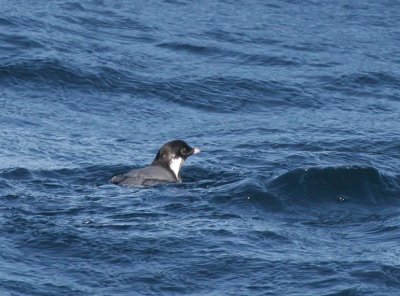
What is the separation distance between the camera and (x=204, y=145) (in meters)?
18.6

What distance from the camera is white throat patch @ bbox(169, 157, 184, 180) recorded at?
1664 cm

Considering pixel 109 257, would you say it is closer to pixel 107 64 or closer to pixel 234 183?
pixel 234 183

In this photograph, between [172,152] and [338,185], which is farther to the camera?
[172,152]

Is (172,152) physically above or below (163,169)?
above

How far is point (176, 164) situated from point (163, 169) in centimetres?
38

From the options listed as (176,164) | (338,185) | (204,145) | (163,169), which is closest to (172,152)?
(176,164)

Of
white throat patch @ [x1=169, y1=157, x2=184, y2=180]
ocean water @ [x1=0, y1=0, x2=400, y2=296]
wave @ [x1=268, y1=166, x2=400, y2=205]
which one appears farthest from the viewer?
white throat patch @ [x1=169, y1=157, x2=184, y2=180]

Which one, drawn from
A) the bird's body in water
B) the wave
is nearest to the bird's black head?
the bird's body in water

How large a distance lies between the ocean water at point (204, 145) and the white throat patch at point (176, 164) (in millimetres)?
211

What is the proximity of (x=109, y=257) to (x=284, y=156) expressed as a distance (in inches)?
200

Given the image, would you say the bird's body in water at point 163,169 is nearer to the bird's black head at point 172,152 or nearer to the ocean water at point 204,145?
the bird's black head at point 172,152

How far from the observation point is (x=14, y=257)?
1291 centimetres

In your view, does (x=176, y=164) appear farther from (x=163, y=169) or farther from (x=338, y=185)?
(x=338, y=185)

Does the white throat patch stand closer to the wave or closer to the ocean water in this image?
the ocean water
